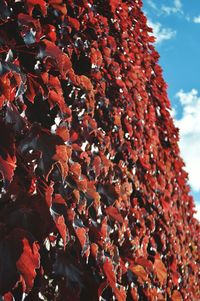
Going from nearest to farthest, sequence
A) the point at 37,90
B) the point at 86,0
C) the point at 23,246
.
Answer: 1. the point at 23,246
2. the point at 37,90
3. the point at 86,0

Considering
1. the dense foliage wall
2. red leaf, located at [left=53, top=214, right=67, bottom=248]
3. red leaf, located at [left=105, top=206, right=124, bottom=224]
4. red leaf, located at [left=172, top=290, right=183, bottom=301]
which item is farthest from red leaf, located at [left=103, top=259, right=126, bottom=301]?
red leaf, located at [left=172, top=290, right=183, bottom=301]

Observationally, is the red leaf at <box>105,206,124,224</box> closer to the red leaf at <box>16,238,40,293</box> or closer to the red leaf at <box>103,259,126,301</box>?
the red leaf at <box>103,259,126,301</box>

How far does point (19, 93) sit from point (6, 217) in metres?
0.42

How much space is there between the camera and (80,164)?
81.8 inches

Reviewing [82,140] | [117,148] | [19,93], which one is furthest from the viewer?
[117,148]

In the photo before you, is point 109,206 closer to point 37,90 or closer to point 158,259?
point 37,90

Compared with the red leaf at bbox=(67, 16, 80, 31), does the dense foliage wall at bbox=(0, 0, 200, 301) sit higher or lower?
lower

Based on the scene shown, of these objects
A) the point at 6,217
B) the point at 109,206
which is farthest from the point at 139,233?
the point at 6,217

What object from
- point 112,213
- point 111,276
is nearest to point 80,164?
point 112,213

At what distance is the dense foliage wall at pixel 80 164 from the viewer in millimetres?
1465

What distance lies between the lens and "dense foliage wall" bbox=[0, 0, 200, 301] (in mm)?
1465

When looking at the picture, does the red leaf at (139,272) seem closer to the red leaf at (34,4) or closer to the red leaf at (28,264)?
the red leaf at (28,264)

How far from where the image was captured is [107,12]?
3.24 m

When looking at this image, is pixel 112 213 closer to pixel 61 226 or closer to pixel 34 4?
pixel 61 226
